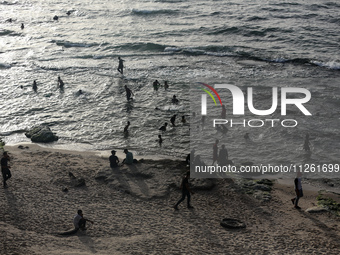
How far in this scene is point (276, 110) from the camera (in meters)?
24.7

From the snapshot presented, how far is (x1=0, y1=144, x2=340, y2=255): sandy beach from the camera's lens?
1168cm

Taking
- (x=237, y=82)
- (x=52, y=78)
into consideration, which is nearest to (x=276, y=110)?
(x=237, y=82)

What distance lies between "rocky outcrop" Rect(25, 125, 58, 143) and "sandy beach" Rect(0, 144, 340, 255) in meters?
3.26

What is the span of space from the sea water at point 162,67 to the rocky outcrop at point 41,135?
57cm

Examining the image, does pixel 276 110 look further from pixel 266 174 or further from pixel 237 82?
pixel 266 174

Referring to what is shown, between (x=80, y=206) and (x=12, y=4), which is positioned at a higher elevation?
(x=12, y=4)

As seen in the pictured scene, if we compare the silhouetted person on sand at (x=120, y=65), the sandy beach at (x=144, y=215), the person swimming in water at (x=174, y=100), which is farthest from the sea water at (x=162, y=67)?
the sandy beach at (x=144, y=215)

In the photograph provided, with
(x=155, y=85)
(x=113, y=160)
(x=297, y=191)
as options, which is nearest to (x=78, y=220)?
(x=113, y=160)

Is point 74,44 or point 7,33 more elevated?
point 7,33

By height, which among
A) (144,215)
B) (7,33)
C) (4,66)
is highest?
(7,33)

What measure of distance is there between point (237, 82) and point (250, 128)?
8.08 m

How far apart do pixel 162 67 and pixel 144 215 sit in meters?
21.5

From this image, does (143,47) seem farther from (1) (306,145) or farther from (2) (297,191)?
(2) (297,191)

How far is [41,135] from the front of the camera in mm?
21797
